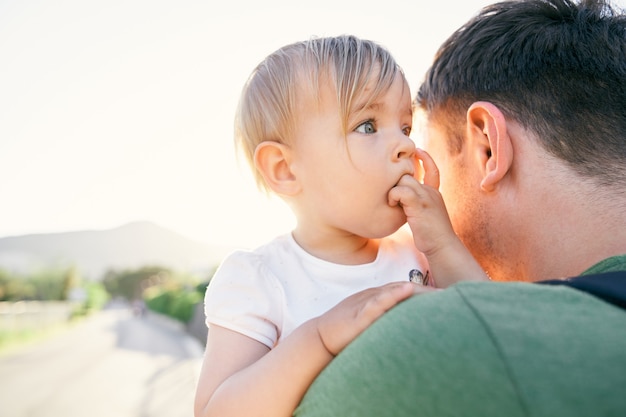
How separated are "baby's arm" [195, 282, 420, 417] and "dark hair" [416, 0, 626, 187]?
88 cm

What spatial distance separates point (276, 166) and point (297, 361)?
2.98 ft

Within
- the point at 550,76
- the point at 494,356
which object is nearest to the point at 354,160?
the point at 550,76

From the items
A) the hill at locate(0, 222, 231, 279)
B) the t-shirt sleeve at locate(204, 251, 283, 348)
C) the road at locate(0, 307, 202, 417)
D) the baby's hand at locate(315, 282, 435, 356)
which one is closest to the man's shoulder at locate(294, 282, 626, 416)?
the baby's hand at locate(315, 282, 435, 356)

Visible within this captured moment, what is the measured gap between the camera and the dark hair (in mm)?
1888

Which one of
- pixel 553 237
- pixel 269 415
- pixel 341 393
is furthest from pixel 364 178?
pixel 341 393

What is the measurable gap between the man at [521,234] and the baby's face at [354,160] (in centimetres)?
33

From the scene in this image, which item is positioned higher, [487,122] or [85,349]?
[487,122]

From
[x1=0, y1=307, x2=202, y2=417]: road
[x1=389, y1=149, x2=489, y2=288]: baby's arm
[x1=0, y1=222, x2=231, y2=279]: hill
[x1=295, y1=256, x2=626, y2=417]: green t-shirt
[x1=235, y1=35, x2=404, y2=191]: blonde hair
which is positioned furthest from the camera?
[x1=0, y1=222, x2=231, y2=279]: hill

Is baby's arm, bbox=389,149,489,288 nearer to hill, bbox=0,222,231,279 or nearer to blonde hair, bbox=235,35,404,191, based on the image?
blonde hair, bbox=235,35,404,191

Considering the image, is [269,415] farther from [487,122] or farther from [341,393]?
[487,122]

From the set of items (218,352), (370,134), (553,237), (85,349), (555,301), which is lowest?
(85,349)

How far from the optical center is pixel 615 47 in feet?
6.70

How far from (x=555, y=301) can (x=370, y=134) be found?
109 centimetres

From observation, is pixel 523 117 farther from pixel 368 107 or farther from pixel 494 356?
pixel 494 356
